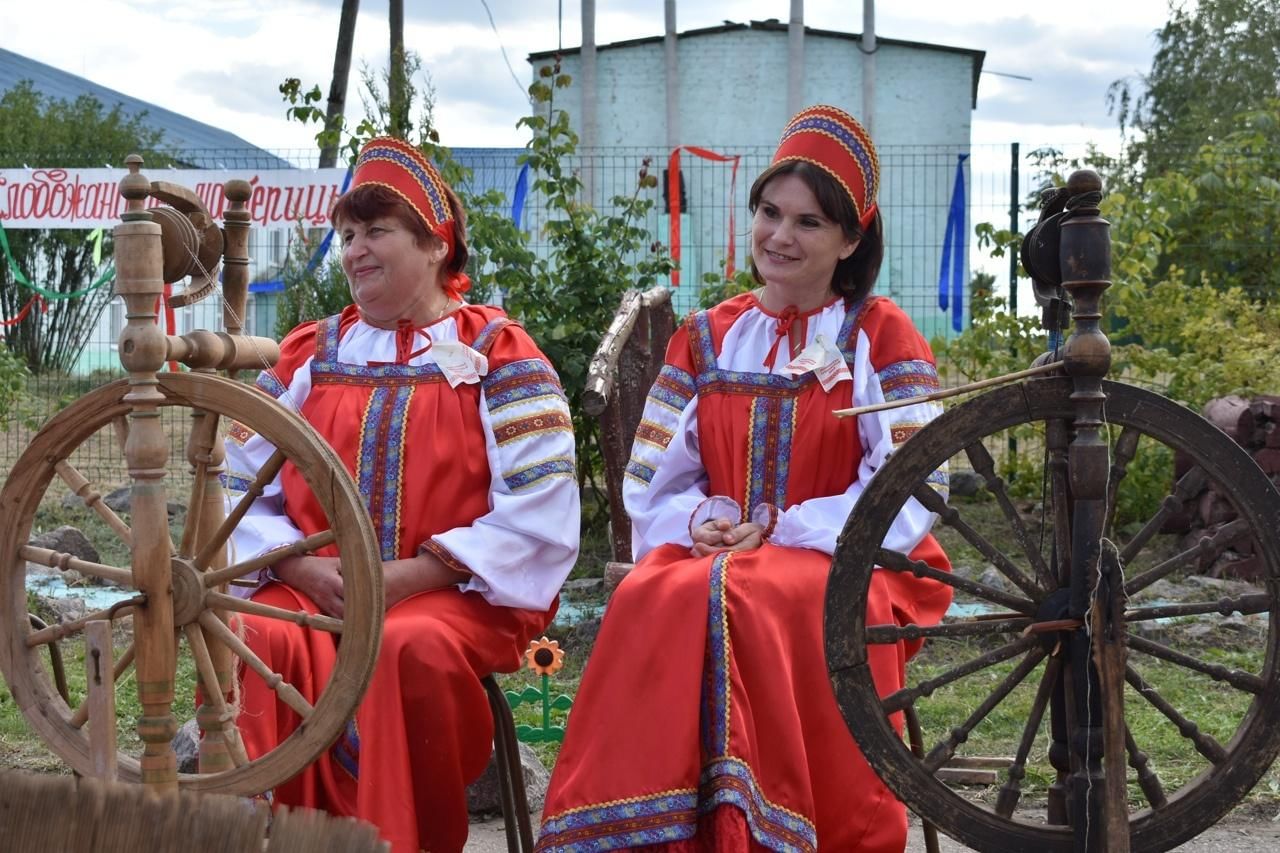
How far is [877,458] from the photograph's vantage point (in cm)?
307

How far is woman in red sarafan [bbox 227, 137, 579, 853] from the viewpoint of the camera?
2.92 meters

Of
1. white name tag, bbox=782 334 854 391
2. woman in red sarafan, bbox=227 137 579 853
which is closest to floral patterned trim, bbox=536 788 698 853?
woman in red sarafan, bbox=227 137 579 853

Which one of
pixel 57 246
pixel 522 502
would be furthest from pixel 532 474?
pixel 57 246

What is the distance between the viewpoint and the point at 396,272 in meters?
3.30

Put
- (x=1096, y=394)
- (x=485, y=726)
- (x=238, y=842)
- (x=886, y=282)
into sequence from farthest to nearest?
(x=886, y=282)
(x=485, y=726)
(x=1096, y=394)
(x=238, y=842)

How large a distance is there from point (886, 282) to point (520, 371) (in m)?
12.1

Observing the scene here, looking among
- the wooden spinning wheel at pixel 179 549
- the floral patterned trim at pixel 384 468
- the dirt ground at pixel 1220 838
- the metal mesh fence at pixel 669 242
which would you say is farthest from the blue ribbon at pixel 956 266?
the wooden spinning wheel at pixel 179 549

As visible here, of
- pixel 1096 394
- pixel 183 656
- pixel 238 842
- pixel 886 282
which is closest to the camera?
pixel 238 842

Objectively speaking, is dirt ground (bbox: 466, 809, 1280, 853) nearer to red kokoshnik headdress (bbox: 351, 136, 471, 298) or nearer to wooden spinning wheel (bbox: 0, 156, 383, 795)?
wooden spinning wheel (bbox: 0, 156, 383, 795)

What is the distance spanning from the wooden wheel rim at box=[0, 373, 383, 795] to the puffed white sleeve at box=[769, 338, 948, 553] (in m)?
0.95

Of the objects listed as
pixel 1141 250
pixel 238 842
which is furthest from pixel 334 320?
pixel 1141 250

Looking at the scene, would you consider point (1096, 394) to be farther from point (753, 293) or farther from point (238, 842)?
point (238, 842)

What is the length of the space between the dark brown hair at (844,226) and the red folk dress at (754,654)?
0.11 m

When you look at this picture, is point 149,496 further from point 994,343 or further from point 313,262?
point 313,262
